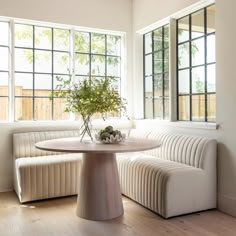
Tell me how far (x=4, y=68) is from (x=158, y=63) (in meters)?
2.16

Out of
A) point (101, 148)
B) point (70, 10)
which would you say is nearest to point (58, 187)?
point (101, 148)

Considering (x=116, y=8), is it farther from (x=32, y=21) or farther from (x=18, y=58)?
(x=18, y=58)

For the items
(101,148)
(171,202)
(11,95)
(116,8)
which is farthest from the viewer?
(116,8)

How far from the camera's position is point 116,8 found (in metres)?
4.37

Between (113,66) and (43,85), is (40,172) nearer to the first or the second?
(43,85)

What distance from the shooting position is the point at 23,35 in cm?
387

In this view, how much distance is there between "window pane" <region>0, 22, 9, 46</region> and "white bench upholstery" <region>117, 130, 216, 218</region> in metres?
2.30

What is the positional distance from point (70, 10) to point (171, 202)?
299 centimetres

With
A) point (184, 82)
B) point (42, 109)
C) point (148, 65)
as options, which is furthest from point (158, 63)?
point (42, 109)

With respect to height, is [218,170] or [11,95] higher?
[11,95]

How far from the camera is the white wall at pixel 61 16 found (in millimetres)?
3676

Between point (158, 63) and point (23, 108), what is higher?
point (158, 63)

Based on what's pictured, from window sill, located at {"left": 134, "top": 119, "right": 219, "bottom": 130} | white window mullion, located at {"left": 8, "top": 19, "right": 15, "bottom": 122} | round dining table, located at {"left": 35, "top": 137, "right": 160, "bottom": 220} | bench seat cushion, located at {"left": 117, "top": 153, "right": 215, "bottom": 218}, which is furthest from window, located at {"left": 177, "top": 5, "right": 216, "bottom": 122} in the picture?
white window mullion, located at {"left": 8, "top": 19, "right": 15, "bottom": 122}

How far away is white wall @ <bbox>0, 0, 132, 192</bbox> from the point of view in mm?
3676
